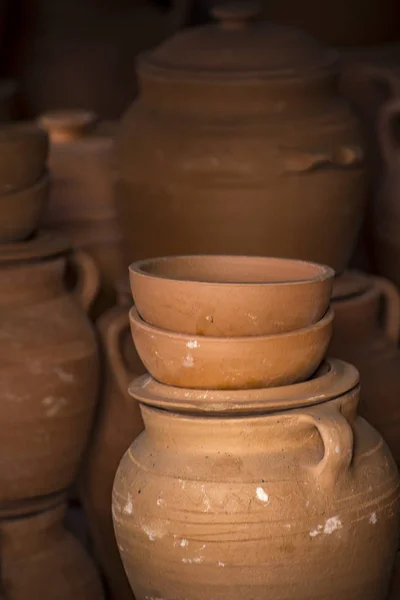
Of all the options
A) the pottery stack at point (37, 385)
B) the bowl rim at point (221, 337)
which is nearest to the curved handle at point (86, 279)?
the pottery stack at point (37, 385)

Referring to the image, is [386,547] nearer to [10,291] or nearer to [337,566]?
[337,566]

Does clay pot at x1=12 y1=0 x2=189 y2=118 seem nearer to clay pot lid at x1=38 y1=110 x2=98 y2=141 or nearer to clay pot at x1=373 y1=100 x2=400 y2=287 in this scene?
clay pot lid at x1=38 y1=110 x2=98 y2=141

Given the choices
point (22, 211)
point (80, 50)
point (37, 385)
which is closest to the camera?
point (37, 385)

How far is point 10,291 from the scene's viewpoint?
270 centimetres

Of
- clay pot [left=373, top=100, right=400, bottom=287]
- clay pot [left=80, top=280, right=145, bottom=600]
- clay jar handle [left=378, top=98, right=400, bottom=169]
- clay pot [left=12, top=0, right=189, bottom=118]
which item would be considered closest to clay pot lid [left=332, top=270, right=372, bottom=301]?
clay pot [left=373, top=100, right=400, bottom=287]

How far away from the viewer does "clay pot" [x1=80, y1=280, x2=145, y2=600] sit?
2.81 m

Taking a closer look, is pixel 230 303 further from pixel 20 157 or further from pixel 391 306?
pixel 391 306

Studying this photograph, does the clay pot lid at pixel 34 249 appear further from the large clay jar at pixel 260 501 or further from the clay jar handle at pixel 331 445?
the clay jar handle at pixel 331 445

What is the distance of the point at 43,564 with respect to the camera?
109 inches

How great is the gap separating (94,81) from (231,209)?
4.25 ft

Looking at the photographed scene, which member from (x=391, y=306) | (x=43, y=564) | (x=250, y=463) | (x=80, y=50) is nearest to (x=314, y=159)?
(x=391, y=306)

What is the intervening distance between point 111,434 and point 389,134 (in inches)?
39.4

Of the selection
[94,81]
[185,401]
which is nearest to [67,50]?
[94,81]

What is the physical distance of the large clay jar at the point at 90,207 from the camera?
3.14 meters
